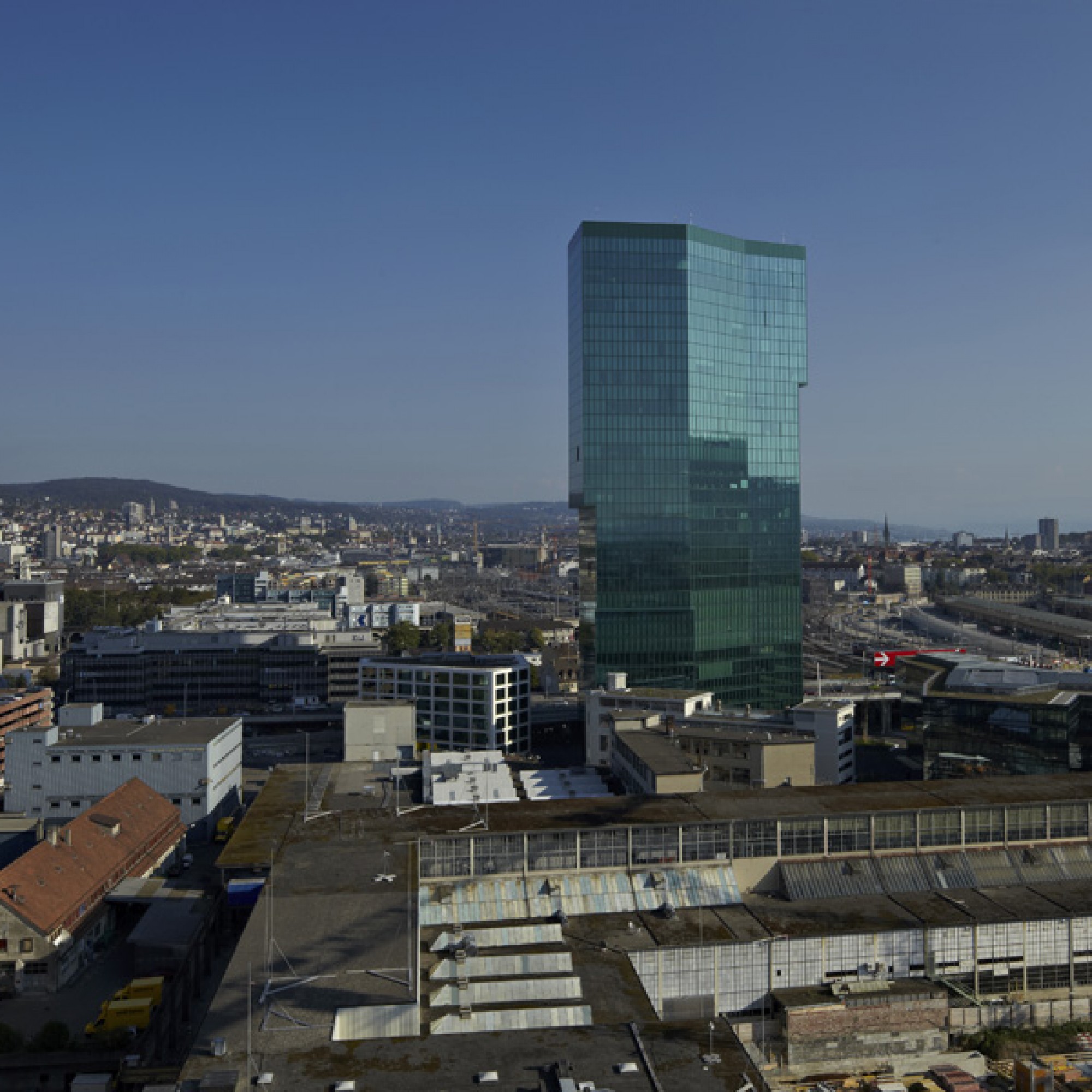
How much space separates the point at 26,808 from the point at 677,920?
123 ft

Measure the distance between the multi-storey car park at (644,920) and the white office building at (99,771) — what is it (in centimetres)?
1534

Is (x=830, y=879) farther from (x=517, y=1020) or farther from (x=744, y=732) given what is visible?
(x=744, y=732)

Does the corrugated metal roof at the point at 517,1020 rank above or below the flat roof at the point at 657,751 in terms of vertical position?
below

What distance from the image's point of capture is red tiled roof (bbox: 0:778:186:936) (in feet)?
123

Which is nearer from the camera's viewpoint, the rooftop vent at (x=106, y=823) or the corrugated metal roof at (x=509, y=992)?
the corrugated metal roof at (x=509, y=992)

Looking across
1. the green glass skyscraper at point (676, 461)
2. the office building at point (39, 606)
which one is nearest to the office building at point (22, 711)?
the green glass skyscraper at point (676, 461)

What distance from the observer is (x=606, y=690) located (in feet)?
226

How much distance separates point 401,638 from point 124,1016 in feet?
291

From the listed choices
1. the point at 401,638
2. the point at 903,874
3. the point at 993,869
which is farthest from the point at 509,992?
the point at 401,638

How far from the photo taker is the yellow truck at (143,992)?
3397 cm

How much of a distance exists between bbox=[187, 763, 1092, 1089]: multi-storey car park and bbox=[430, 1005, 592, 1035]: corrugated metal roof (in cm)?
5

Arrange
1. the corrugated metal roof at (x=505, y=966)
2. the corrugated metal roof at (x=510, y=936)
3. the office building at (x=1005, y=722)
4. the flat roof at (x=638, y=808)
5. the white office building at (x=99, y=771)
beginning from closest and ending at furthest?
the corrugated metal roof at (x=505, y=966)
the corrugated metal roof at (x=510, y=936)
the flat roof at (x=638, y=808)
the white office building at (x=99, y=771)
the office building at (x=1005, y=722)

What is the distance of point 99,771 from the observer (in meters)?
54.9

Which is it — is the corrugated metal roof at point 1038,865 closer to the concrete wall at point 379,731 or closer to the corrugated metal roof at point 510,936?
the corrugated metal roof at point 510,936
